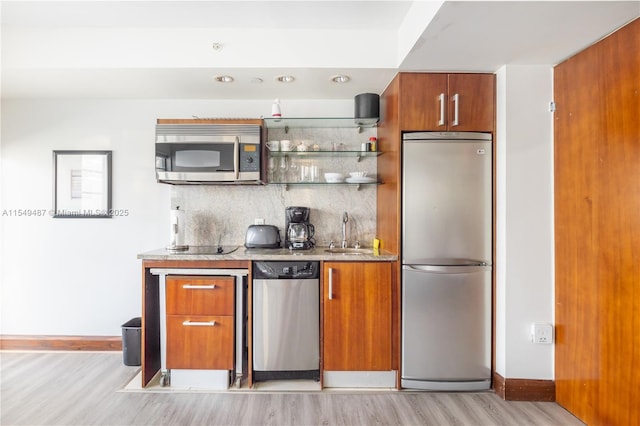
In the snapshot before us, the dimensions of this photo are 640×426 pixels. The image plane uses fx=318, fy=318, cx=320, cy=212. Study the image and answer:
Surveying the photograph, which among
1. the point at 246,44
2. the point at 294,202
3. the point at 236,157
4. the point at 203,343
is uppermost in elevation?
the point at 246,44

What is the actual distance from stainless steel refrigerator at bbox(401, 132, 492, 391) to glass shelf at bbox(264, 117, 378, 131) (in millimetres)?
613

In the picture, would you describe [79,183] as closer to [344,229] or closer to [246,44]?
[246,44]

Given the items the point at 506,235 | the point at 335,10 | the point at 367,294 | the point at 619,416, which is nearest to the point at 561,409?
the point at 619,416

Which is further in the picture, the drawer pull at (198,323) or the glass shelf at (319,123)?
the glass shelf at (319,123)

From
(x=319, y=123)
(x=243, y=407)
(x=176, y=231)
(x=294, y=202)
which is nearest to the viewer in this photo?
(x=243, y=407)

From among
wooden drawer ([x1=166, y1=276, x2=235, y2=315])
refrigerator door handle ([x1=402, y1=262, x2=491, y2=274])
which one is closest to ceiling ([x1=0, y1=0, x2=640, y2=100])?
refrigerator door handle ([x1=402, y1=262, x2=491, y2=274])

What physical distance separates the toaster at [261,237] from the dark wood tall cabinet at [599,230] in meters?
2.01

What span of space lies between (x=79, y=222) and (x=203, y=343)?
1.71 metres

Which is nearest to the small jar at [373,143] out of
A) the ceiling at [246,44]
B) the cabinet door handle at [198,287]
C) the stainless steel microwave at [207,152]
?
the ceiling at [246,44]

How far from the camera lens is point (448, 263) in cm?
216

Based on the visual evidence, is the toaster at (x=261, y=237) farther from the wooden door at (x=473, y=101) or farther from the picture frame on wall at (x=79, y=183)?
the wooden door at (x=473, y=101)

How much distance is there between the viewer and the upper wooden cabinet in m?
2.18

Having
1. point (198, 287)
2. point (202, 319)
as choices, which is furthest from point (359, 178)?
point (202, 319)

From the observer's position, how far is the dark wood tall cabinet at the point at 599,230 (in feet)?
5.26
